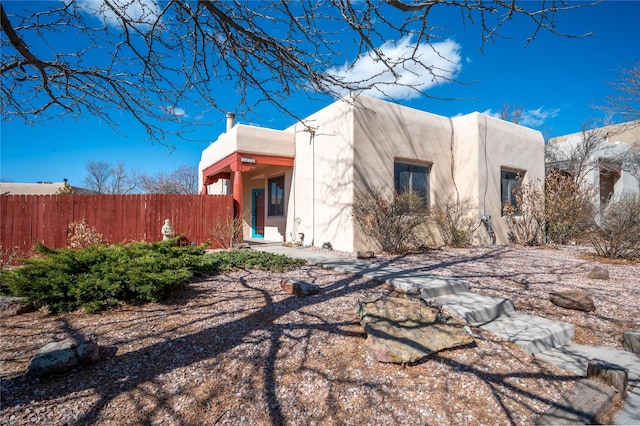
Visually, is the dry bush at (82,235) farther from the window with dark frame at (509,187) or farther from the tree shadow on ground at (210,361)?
the window with dark frame at (509,187)

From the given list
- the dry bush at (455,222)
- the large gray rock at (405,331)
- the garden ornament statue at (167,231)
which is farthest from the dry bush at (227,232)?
the large gray rock at (405,331)

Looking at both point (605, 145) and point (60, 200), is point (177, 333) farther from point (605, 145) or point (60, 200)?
point (605, 145)

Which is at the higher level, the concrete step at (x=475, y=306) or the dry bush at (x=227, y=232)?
the dry bush at (x=227, y=232)

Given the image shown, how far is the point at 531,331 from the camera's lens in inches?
121

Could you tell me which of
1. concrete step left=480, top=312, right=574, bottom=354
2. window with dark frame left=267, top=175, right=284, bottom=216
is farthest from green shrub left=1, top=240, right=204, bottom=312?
window with dark frame left=267, top=175, right=284, bottom=216

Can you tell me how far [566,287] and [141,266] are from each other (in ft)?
19.8

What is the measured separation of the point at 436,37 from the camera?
2.78 m

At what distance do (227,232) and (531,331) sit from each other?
816 cm

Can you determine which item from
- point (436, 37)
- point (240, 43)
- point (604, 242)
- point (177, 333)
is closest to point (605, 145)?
point (604, 242)

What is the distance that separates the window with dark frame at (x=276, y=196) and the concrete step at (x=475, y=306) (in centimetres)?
841

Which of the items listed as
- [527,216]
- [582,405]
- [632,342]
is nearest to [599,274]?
[632,342]

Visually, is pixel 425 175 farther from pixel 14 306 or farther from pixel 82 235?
pixel 82 235

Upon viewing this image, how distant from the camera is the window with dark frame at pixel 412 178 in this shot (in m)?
9.02

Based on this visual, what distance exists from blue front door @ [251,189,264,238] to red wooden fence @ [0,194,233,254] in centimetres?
339
